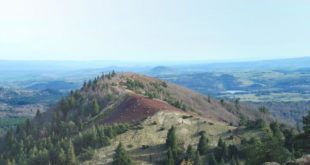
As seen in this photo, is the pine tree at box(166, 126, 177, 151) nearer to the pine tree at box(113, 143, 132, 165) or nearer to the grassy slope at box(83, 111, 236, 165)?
the grassy slope at box(83, 111, 236, 165)

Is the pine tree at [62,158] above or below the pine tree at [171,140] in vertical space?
below

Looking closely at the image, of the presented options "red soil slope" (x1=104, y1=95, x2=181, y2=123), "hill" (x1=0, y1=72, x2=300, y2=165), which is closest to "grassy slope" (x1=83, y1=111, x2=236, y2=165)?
"hill" (x1=0, y1=72, x2=300, y2=165)

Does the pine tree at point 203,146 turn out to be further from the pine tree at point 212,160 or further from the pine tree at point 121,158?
the pine tree at point 121,158

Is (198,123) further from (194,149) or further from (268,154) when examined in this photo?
(268,154)

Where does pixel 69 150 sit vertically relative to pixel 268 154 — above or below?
below

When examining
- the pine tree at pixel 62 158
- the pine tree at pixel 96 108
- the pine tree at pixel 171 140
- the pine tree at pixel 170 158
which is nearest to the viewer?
the pine tree at pixel 170 158

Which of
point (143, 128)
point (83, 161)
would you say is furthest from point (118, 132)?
point (83, 161)

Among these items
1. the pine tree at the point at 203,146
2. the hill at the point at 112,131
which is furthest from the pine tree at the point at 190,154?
the pine tree at the point at 203,146

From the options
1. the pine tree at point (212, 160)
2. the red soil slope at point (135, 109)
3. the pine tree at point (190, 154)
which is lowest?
the pine tree at point (212, 160)

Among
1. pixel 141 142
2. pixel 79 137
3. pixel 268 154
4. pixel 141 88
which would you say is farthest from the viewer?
pixel 141 88
